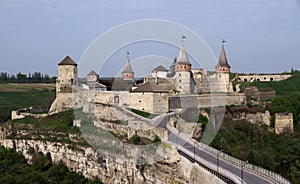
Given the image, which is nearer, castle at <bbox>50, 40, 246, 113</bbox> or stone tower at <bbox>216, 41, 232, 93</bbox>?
castle at <bbox>50, 40, 246, 113</bbox>

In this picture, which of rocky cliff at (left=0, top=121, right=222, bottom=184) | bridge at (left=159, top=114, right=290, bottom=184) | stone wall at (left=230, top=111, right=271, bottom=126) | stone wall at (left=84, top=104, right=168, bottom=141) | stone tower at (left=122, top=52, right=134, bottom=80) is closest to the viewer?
bridge at (left=159, top=114, right=290, bottom=184)

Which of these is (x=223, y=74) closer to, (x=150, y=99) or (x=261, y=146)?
(x=261, y=146)

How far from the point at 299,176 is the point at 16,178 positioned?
22521 millimetres

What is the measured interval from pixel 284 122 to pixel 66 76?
2264 cm

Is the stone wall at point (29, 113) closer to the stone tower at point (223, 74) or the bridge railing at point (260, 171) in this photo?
the stone tower at point (223, 74)

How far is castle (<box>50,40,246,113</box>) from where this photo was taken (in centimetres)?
4288

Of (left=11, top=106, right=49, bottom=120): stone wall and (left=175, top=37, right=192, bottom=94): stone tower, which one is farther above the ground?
(left=175, top=37, right=192, bottom=94): stone tower

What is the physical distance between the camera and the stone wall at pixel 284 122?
160 feet

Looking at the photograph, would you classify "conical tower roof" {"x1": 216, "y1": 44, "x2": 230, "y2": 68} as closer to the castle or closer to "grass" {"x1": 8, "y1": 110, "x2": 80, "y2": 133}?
the castle

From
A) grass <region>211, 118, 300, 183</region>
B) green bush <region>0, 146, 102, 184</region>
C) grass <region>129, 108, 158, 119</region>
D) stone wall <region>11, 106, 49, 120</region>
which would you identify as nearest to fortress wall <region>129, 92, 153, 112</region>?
grass <region>129, 108, 158, 119</region>

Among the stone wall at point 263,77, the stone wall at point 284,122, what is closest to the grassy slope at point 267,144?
the stone wall at point 284,122

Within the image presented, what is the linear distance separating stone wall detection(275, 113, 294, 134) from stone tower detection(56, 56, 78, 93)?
2102 centimetres

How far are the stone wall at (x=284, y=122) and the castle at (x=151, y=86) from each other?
4536mm

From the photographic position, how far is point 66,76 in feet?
157
